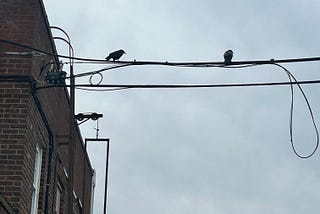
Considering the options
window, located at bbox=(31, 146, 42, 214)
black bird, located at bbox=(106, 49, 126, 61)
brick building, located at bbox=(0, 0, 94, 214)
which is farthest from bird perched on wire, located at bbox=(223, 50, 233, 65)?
window, located at bbox=(31, 146, 42, 214)

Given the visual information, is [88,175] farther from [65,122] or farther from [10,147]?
[10,147]

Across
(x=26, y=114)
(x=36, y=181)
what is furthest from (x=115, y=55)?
(x=36, y=181)

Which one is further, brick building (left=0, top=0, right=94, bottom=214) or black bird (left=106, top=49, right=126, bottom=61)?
brick building (left=0, top=0, right=94, bottom=214)

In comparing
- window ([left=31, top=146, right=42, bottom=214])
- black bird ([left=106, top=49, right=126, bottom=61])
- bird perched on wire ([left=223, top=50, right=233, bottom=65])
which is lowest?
window ([left=31, top=146, right=42, bottom=214])

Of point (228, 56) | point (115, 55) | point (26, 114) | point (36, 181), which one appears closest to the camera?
A: point (228, 56)

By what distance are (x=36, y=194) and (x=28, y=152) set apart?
62.4 inches

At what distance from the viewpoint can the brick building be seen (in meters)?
13.2

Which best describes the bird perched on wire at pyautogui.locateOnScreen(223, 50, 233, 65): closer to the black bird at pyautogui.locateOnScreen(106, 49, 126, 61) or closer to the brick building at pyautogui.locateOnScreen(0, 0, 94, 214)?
the black bird at pyautogui.locateOnScreen(106, 49, 126, 61)

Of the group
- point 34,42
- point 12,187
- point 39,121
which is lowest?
point 12,187

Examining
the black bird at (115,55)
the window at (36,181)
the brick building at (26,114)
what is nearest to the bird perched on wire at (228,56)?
the black bird at (115,55)

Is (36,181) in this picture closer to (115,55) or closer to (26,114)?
(26,114)

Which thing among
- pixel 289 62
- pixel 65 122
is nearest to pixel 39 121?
pixel 65 122

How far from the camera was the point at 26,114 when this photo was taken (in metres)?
13.5

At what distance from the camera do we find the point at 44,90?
1491cm
